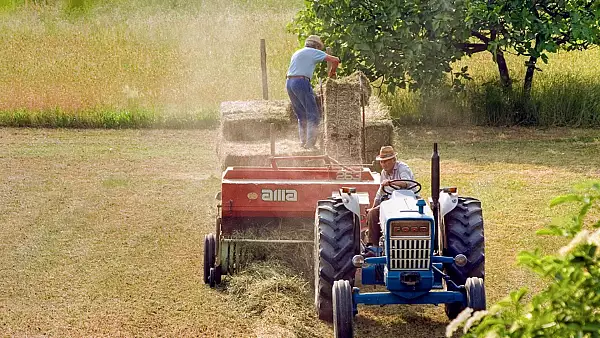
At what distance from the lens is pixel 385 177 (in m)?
7.76

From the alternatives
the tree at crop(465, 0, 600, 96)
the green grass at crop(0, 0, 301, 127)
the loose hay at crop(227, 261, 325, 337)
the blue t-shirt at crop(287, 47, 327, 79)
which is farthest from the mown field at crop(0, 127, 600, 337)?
the blue t-shirt at crop(287, 47, 327, 79)

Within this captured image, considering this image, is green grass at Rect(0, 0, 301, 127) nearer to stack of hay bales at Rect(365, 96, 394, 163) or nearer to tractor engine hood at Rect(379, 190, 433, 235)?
stack of hay bales at Rect(365, 96, 394, 163)

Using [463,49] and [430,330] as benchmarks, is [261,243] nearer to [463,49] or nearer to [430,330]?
[430,330]

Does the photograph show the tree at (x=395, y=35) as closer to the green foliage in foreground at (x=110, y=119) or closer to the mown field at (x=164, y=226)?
the mown field at (x=164, y=226)

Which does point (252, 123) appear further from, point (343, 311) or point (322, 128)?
point (343, 311)

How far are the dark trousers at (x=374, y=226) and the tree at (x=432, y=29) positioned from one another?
9.68 metres

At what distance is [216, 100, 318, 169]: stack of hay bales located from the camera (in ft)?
41.5

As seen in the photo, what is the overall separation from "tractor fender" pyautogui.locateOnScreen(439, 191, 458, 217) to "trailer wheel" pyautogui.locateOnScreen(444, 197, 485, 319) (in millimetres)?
50

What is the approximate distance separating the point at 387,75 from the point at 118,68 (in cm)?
703

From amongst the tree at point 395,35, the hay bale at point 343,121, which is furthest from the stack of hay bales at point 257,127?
the tree at point 395,35

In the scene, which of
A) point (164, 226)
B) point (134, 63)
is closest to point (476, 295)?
point (164, 226)

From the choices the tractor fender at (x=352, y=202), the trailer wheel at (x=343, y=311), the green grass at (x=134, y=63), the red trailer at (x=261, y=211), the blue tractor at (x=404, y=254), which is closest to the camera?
the trailer wheel at (x=343, y=311)

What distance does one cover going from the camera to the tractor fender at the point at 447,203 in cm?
720

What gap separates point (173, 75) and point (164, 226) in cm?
1086
